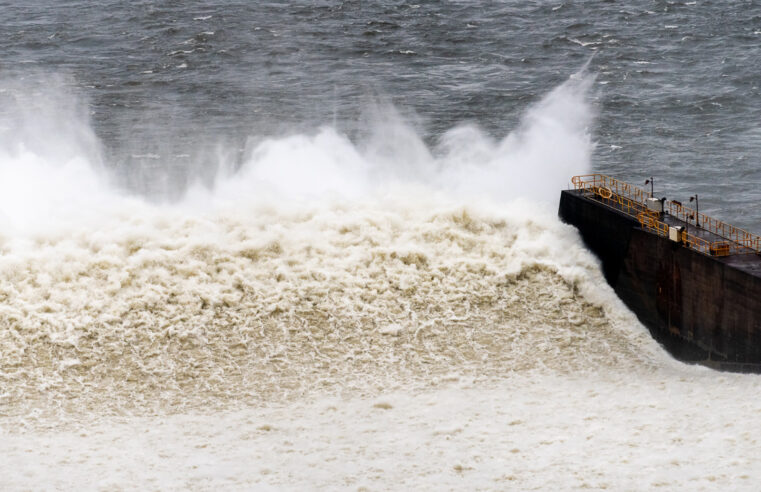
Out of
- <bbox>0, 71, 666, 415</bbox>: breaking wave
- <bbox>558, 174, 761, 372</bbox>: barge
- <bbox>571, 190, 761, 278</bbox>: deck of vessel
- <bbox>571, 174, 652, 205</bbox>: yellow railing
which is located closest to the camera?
<bbox>558, 174, 761, 372</bbox>: barge

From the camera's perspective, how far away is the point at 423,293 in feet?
124

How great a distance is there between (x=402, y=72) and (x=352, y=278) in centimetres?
3144

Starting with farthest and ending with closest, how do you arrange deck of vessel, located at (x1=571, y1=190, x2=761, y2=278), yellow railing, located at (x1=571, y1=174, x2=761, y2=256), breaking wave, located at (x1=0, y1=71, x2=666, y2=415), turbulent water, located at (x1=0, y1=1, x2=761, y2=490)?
1. yellow railing, located at (x1=571, y1=174, x2=761, y2=256)
2. breaking wave, located at (x1=0, y1=71, x2=666, y2=415)
3. deck of vessel, located at (x1=571, y1=190, x2=761, y2=278)
4. turbulent water, located at (x1=0, y1=1, x2=761, y2=490)

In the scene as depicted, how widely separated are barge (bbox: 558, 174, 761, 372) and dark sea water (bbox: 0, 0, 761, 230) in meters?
9.31

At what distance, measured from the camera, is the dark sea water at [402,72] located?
54594mm

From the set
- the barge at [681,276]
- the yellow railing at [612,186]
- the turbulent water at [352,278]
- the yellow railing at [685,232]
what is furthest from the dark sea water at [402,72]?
the barge at [681,276]

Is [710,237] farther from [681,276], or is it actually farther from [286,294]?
[286,294]

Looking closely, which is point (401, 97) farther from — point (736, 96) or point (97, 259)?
point (97, 259)

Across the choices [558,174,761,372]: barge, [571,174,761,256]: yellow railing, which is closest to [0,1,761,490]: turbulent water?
[558,174,761,372]: barge

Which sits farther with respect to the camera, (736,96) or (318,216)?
(736,96)

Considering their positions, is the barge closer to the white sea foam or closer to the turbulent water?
the turbulent water

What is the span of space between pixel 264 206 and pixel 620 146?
21.7 metres

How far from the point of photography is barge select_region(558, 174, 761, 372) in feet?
109

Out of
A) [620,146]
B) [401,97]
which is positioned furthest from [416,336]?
[401,97]
